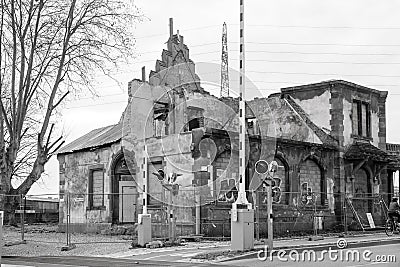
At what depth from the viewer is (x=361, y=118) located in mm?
35562

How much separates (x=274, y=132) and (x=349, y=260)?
17.3 metres

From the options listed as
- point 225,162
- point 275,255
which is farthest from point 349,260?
point 225,162

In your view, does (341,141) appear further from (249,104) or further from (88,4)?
(88,4)

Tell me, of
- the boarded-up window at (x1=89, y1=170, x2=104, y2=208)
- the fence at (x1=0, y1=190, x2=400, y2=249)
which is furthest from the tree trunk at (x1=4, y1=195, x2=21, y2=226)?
the boarded-up window at (x1=89, y1=170, x2=104, y2=208)

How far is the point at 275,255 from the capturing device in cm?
1952

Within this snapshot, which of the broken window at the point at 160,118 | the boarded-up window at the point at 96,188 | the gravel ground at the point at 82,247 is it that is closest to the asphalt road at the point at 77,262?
the gravel ground at the point at 82,247

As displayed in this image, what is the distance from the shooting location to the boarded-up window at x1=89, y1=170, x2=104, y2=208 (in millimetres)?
32781

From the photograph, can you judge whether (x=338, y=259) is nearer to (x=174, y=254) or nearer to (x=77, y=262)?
(x=174, y=254)

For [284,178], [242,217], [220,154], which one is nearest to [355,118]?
[284,178]

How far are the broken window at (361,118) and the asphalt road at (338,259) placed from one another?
15.1m

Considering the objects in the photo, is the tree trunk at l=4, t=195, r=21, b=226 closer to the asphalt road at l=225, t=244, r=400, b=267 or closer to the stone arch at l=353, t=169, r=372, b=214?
the asphalt road at l=225, t=244, r=400, b=267

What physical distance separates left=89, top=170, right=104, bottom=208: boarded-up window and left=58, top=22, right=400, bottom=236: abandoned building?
0.05 meters

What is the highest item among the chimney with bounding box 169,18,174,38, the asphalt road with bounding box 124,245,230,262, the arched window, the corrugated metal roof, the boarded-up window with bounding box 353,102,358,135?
the chimney with bounding box 169,18,174,38

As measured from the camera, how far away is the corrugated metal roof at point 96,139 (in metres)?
33.2
